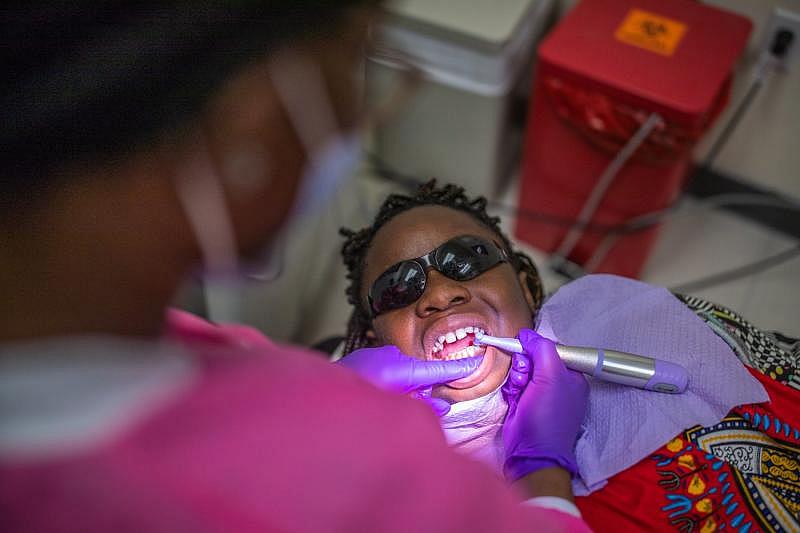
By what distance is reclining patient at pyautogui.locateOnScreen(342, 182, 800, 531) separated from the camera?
1070 mm

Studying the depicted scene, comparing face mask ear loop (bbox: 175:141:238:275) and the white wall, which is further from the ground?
face mask ear loop (bbox: 175:141:238:275)

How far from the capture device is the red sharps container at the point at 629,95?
62.1 inches

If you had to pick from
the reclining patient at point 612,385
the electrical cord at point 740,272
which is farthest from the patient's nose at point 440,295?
the electrical cord at point 740,272

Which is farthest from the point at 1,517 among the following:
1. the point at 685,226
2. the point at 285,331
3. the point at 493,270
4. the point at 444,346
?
the point at 685,226

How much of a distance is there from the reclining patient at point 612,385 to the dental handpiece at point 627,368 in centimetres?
3

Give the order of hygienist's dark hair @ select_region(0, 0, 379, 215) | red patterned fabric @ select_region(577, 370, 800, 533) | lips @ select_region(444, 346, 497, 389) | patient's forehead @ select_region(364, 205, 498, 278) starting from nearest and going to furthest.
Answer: hygienist's dark hair @ select_region(0, 0, 379, 215)
red patterned fabric @ select_region(577, 370, 800, 533)
lips @ select_region(444, 346, 497, 389)
patient's forehead @ select_region(364, 205, 498, 278)

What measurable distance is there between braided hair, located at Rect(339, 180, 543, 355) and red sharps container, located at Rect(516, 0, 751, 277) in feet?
1.44

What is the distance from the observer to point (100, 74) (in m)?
0.45

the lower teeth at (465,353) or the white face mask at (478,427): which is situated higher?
the lower teeth at (465,353)

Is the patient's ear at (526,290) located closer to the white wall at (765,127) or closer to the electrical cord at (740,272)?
the electrical cord at (740,272)

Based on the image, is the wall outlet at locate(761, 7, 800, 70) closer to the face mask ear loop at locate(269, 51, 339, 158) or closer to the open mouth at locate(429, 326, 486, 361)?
the open mouth at locate(429, 326, 486, 361)

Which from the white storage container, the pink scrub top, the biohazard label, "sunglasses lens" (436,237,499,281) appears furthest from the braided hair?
the pink scrub top

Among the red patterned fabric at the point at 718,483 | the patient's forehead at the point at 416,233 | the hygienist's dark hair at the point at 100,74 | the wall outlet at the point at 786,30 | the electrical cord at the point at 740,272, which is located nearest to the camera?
the hygienist's dark hair at the point at 100,74

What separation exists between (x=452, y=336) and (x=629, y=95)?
2.53 feet
